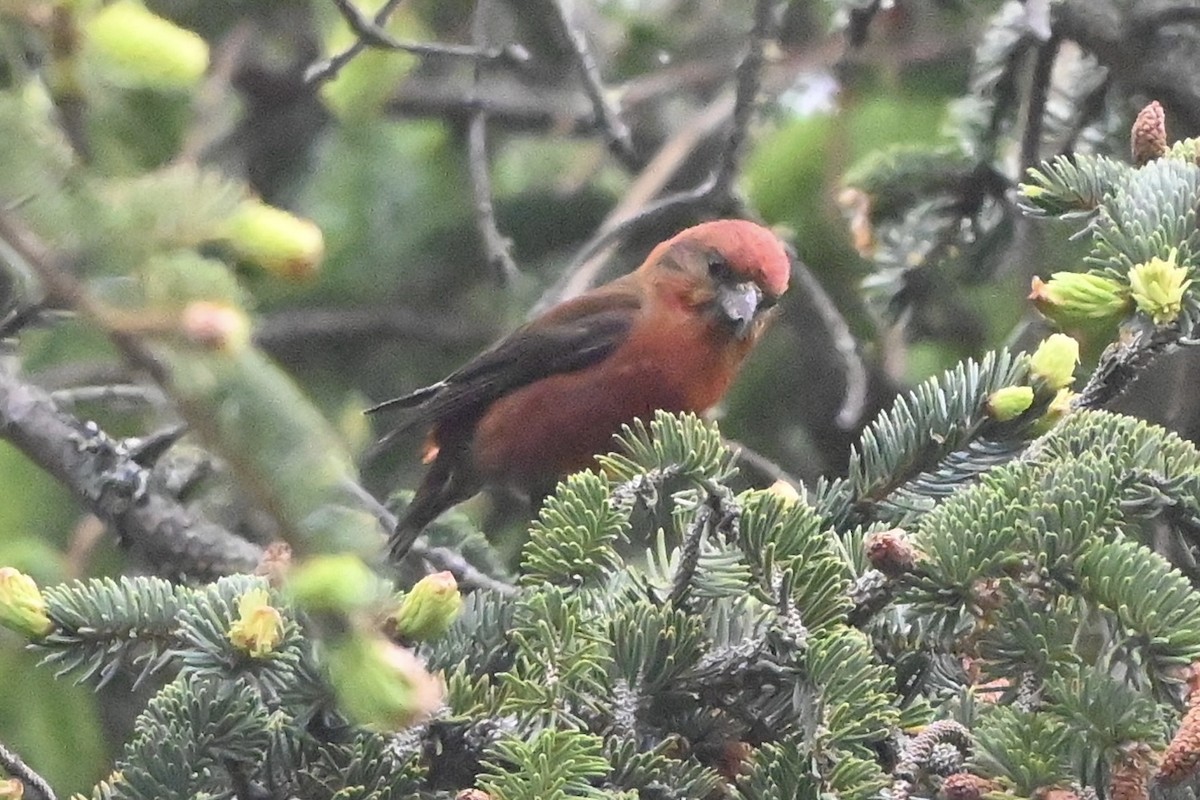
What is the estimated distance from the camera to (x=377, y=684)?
89cm

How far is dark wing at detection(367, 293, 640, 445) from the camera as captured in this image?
3033 millimetres

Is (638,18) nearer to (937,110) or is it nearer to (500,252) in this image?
(937,110)

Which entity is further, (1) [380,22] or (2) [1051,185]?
(1) [380,22]

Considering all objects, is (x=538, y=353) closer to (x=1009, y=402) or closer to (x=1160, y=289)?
(x=1009, y=402)

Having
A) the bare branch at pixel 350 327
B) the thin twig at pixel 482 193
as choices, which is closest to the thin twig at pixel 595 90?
the thin twig at pixel 482 193

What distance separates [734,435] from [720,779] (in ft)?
7.62

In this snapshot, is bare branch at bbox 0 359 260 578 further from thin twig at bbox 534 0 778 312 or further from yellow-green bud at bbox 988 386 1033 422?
yellow-green bud at bbox 988 386 1033 422

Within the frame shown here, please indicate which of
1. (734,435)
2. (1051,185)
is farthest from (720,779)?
(734,435)

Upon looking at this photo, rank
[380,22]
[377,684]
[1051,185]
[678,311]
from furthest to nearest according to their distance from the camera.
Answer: [678,311] → [380,22] → [1051,185] → [377,684]

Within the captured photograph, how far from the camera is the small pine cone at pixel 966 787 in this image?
1.15m

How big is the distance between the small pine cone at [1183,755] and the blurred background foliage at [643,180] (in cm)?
114

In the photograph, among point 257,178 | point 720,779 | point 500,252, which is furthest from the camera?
point 257,178

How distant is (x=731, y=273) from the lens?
3.02 metres

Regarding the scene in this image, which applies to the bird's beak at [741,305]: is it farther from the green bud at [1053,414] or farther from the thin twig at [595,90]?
the green bud at [1053,414]
